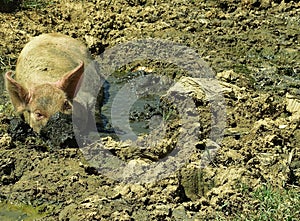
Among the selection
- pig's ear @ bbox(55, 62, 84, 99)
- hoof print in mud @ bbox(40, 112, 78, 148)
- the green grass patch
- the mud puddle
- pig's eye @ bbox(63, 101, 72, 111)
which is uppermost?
the green grass patch

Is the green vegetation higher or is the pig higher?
the pig

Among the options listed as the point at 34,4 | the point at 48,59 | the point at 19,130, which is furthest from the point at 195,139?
the point at 34,4

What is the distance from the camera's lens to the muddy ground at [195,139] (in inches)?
204

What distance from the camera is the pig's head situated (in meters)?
6.92

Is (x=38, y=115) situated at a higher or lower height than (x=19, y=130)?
higher

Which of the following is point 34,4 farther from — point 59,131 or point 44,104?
point 59,131

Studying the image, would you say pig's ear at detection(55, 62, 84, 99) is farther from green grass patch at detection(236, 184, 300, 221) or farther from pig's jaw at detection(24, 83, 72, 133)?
green grass patch at detection(236, 184, 300, 221)

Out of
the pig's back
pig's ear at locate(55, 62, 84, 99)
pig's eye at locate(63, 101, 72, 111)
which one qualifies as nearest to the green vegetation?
the pig's back

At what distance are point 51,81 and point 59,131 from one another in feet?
2.96

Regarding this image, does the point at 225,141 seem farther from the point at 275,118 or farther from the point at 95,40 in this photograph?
the point at 95,40

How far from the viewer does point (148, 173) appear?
5613mm

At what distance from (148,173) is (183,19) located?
180 inches

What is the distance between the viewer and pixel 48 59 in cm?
794

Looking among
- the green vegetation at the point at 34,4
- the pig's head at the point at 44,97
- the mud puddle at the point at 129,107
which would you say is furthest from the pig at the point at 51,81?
the green vegetation at the point at 34,4
